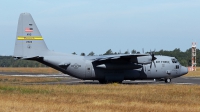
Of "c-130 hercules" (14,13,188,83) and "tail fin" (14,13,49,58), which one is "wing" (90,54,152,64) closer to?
"c-130 hercules" (14,13,188,83)

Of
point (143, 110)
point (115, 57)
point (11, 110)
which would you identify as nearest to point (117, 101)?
point (143, 110)

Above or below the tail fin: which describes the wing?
below

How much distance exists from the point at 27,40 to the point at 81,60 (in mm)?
6315

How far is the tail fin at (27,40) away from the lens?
44812mm

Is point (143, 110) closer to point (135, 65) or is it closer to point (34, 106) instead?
point (34, 106)

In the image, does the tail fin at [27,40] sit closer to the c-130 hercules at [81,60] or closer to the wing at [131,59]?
the c-130 hercules at [81,60]

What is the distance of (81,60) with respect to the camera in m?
46.1

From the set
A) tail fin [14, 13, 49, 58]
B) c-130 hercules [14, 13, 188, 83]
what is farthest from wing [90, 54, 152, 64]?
tail fin [14, 13, 49, 58]

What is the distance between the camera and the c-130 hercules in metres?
44.9

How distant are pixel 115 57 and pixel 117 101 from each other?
19.6 m

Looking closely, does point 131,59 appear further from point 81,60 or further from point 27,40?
point 27,40

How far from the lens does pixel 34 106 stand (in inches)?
846

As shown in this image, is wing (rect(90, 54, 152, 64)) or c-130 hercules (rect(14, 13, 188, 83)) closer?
c-130 hercules (rect(14, 13, 188, 83))

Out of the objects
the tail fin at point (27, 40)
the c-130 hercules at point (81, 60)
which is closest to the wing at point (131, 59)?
the c-130 hercules at point (81, 60)
